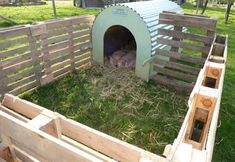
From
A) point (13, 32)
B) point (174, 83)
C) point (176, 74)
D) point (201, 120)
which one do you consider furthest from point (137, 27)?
point (201, 120)

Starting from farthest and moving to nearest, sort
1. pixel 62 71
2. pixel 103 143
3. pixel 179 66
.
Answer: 1. pixel 62 71
2. pixel 179 66
3. pixel 103 143

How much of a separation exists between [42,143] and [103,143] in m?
0.49

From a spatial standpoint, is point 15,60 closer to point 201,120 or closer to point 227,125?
point 201,120

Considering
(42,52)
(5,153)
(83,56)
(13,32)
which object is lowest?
(83,56)

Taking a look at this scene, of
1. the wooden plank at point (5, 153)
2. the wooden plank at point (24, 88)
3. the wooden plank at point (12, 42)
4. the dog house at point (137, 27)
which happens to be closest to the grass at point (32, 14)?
the dog house at point (137, 27)

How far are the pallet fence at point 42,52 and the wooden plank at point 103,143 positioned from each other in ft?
11.2

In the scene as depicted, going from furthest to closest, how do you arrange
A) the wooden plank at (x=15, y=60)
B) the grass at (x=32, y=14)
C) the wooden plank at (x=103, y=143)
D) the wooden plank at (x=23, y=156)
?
the grass at (x=32, y=14)
the wooden plank at (x=15, y=60)
the wooden plank at (x=23, y=156)
the wooden plank at (x=103, y=143)

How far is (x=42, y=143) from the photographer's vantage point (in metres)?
1.82

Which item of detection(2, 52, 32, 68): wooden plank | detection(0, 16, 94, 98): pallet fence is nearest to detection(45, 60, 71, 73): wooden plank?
detection(0, 16, 94, 98): pallet fence

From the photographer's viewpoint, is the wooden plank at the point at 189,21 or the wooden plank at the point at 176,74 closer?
the wooden plank at the point at 189,21

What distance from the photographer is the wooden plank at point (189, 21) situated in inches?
199

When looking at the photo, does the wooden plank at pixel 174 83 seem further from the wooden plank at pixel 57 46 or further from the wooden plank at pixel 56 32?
the wooden plank at pixel 56 32

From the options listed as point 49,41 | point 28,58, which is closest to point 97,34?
point 49,41

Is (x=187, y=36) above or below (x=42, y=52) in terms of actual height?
above
